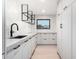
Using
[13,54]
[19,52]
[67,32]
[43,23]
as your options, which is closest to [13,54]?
[13,54]

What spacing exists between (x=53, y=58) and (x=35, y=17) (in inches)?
200

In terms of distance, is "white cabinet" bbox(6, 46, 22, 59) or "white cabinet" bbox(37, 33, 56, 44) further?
"white cabinet" bbox(37, 33, 56, 44)

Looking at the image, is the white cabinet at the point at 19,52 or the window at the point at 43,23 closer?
the white cabinet at the point at 19,52

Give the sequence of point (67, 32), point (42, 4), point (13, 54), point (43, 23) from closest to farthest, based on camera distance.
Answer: point (13, 54)
point (67, 32)
point (42, 4)
point (43, 23)

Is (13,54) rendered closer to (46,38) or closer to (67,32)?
(67,32)

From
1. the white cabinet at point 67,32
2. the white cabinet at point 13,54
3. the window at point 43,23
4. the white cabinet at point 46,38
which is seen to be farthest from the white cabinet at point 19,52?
the window at point 43,23

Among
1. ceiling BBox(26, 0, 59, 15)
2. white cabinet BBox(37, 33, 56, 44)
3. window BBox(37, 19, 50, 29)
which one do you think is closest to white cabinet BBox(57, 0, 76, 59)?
ceiling BBox(26, 0, 59, 15)

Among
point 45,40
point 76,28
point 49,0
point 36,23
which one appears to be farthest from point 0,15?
point 36,23

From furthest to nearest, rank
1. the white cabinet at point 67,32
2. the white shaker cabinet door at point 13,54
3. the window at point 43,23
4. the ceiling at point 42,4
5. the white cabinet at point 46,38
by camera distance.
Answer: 1. the window at point 43,23
2. the white cabinet at point 46,38
3. the ceiling at point 42,4
4. the white cabinet at point 67,32
5. the white shaker cabinet door at point 13,54

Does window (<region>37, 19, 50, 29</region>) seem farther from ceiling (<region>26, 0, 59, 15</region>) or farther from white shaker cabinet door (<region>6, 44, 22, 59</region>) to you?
white shaker cabinet door (<region>6, 44, 22, 59</region>)

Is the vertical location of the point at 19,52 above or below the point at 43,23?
below

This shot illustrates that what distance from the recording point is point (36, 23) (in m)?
8.80

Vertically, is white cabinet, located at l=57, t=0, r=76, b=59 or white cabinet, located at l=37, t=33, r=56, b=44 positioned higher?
white cabinet, located at l=57, t=0, r=76, b=59

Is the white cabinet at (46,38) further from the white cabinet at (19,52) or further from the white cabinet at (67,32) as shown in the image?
the white cabinet at (19,52)
